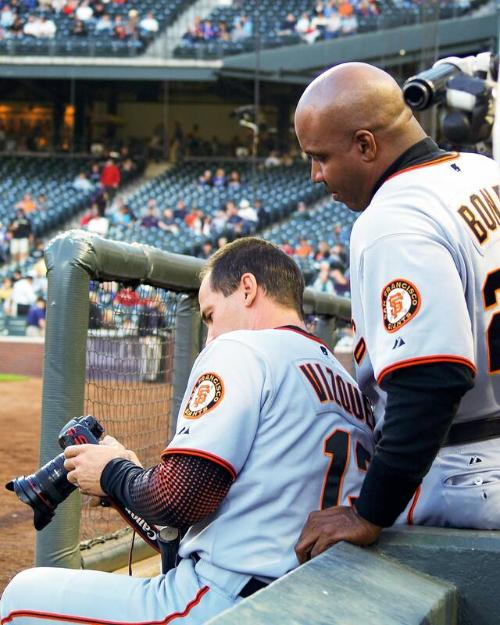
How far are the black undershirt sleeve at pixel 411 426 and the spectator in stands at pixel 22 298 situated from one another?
15.6 metres

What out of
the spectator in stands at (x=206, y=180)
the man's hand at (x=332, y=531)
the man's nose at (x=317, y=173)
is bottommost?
the spectator in stands at (x=206, y=180)

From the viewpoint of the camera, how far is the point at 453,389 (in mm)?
1732

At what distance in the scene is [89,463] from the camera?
2055mm

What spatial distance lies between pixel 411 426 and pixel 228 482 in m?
0.37

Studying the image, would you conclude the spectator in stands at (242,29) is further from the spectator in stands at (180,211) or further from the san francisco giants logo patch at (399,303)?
the san francisco giants logo patch at (399,303)

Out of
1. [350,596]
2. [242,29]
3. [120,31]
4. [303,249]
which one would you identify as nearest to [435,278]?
[350,596]

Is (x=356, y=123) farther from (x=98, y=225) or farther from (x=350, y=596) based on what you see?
(x=98, y=225)

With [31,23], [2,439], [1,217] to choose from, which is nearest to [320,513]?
[2,439]

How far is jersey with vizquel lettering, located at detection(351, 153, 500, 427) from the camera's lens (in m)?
1.78

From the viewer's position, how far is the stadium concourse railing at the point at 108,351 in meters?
2.83

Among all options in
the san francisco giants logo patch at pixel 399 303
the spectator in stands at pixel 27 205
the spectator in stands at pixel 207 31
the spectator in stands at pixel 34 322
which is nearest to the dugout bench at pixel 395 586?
the san francisco giants logo patch at pixel 399 303

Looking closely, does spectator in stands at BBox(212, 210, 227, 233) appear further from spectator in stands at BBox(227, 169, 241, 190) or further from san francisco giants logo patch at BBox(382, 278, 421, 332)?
san francisco giants logo patch at BBox(382, 278, 421, 332)

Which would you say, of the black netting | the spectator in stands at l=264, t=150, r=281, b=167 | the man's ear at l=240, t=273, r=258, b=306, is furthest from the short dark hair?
the spectator in stands at l=264, t=150, r=281, b=167

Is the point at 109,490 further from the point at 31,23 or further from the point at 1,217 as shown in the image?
the point at 31,23
